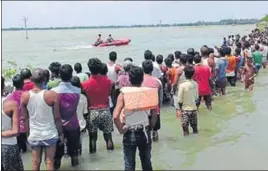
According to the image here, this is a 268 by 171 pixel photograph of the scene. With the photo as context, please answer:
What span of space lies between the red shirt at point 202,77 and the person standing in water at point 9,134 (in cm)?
474

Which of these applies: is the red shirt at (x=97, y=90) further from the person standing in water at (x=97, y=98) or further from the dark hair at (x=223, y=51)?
the dark hair at (x=223, y=51)

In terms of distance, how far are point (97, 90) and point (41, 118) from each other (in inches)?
65.3

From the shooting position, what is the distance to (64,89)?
594cm

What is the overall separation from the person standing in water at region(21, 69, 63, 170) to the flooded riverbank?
1.16m

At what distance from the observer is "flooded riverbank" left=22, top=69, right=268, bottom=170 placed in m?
6.18

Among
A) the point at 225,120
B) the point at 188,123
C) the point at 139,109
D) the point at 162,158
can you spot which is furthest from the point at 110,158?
the point at 225,120

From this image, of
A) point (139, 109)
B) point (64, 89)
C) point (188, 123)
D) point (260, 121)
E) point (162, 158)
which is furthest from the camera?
point (260, 121)

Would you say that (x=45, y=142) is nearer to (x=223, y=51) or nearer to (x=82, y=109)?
(x=82, y=109)

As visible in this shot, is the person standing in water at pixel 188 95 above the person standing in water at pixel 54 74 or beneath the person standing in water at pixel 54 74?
beneath

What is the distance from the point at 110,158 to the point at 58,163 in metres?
0.95

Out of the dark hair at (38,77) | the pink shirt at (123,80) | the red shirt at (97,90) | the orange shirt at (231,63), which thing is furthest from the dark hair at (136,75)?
the orange shirt at (231,63)

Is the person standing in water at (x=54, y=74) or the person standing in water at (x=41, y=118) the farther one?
the person standing in water at (x=54, y=74)

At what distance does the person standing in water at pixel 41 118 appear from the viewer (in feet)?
16.9

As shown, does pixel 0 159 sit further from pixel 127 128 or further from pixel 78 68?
pixel 78 68
